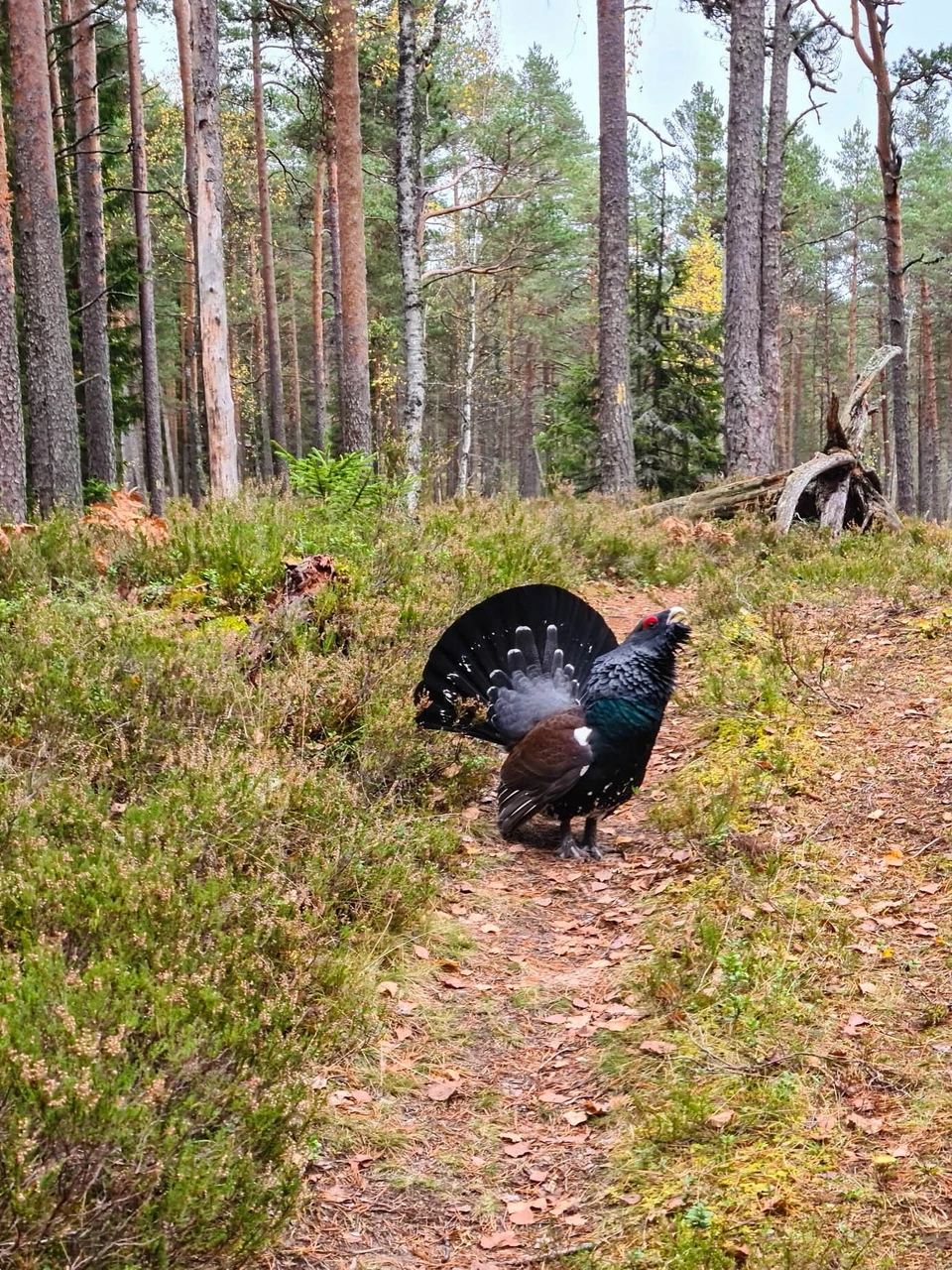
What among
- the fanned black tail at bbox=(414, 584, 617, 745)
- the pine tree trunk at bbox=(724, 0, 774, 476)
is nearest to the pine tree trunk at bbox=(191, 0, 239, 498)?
the fanned black tail at bbox=(414, 584, 617, 745)

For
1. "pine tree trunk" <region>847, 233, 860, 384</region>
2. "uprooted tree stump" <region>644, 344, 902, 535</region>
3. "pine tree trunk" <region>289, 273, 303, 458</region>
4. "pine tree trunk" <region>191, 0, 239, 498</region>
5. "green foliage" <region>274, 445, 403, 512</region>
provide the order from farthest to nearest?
1. "pine tree trunk" <region>847, 233, 860, 384</region>
2. "pine tree trunk" <region>289, 273, 303, 458</region>
3. "pine tree trunk" <region>191, 0, 239, 498</region>
4. "uprooted tree stump" <region>644, 344, 902, 535</region>
5. "green foliage" <region>274, 445, 403, 512</region>

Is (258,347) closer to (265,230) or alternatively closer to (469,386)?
(265,230)

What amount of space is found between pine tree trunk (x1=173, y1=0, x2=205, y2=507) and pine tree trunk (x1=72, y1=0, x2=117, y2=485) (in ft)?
5.56

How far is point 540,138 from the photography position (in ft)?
74.7

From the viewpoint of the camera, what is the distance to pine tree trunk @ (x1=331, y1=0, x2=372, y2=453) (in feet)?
44.7

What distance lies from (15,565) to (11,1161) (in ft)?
17.3

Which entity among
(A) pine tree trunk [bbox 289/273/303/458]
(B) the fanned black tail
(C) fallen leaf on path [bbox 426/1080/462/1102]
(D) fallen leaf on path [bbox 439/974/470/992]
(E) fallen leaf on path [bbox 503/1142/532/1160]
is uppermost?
(A) pine tree trunk [bbox 289/273/303/458]

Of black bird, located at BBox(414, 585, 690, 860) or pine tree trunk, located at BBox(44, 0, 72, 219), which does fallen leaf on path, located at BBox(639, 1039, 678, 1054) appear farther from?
pine tree trunk, located at BBox(44, 0, 72, 219)

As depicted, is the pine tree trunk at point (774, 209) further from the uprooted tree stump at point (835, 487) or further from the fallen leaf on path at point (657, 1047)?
the fallen leaf on path at point (657, 1047)

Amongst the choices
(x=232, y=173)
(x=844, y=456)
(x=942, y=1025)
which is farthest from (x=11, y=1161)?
(x=232, y=173)

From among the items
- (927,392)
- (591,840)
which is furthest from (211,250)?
(927,392)

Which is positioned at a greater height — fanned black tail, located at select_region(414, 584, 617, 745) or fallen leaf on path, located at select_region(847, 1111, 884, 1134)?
fanned black tail, located at select_region(414, 584, 617, 745)

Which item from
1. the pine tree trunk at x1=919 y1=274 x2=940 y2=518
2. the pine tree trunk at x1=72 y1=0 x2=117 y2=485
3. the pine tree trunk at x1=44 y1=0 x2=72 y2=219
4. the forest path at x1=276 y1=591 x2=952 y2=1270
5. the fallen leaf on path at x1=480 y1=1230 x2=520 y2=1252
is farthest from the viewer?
the pine tree trunk at x1=919 y1=274 x2=940 y2=518

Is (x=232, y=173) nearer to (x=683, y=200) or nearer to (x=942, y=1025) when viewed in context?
(x=683, y=200)
